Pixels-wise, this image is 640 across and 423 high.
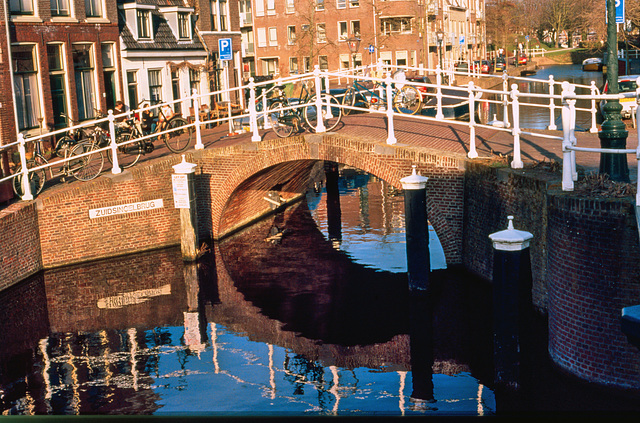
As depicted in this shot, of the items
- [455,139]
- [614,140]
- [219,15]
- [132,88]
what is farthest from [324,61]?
[614,140]

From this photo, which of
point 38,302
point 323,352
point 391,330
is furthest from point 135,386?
point 38,302

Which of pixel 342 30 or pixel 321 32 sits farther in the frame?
pixel 321 32

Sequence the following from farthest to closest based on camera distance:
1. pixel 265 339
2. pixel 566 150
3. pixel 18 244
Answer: pixel 18 244
pixel 265 339
pixel 566 150

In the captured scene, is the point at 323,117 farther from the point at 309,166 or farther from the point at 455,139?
the point at 309,166

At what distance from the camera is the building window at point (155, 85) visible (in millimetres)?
26406

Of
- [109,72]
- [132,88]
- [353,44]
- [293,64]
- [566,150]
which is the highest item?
[353,44]

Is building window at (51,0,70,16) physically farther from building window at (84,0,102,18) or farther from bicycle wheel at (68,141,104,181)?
bicycle wheel at (68,141,104,181)

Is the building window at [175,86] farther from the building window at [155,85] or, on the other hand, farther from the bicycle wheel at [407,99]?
the bicycle wheel at [407,99]

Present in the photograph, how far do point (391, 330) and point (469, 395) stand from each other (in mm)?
2566

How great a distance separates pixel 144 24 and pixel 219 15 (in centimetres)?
623

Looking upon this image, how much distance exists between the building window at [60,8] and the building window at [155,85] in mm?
4968

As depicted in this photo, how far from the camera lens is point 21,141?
14.0 metres

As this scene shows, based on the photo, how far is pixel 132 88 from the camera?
83.3 ft

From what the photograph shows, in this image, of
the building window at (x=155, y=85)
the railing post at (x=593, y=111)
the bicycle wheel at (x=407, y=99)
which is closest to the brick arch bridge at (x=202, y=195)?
the railing post at (x=593, y=111)
